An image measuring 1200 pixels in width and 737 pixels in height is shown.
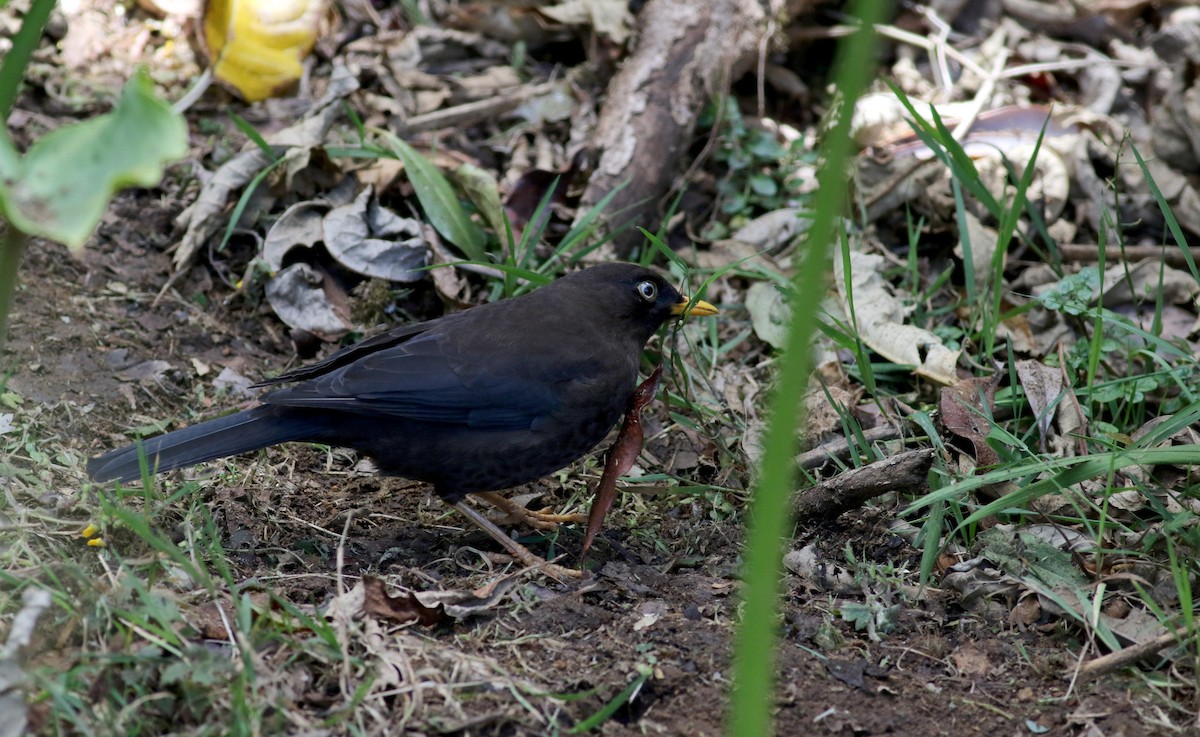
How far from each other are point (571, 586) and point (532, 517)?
71 cm

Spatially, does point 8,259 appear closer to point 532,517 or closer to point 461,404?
point 461,404

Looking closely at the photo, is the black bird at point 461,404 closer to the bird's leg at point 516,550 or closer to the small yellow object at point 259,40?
the bird's leg at point 516,550

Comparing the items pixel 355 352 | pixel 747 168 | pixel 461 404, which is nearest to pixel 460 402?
pixel 461 404

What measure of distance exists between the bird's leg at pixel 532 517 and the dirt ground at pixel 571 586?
0.20 feet

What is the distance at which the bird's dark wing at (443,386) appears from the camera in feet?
13.8

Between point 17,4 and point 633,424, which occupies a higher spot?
point 17,4

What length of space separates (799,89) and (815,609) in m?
4.16

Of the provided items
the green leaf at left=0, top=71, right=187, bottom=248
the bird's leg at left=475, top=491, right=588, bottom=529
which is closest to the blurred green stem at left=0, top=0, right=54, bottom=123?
the green leaf at left=0, top=71, right=187, bottom=248

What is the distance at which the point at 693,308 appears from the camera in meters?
4.71

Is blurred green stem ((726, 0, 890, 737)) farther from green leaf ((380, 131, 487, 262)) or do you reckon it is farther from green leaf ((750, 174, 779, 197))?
green leaf ((750, 174, 779, 197))

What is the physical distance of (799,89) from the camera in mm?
6977

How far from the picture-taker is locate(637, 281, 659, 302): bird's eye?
4723 mm

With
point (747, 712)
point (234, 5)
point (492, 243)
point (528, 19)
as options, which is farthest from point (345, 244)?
point (747, 712)

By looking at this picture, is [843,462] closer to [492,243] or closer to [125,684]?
[492,243]
